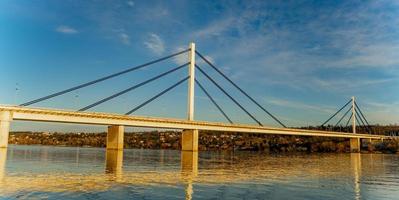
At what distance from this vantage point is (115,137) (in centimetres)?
9094

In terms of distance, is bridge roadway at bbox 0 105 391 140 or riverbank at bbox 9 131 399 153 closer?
bridge roadway at bbox 0 105 391 140

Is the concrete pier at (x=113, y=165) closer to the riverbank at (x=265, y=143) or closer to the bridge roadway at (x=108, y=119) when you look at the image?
the bridge roadway at (x=108, y=119)

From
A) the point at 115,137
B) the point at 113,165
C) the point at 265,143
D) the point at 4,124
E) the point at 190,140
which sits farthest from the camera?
the point at 265,143

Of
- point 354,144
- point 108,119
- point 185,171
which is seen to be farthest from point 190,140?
point 354,144

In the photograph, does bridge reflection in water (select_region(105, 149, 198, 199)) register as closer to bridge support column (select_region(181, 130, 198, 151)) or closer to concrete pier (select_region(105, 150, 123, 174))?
concrete pier (select_region(105, 150, 123, 174))

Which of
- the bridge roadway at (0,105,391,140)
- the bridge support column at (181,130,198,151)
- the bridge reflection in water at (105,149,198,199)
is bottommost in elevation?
the bridge reflection in water at (105,149,198,199)

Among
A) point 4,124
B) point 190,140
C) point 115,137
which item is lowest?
point 190,140

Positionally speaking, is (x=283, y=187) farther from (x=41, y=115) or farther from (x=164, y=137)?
(x=164, y=137)

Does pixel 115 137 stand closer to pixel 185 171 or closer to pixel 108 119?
pixel 108 119

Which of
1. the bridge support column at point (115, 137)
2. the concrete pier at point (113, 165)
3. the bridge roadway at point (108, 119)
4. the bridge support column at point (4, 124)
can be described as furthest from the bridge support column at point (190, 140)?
the bridge support column at point (4, 124)

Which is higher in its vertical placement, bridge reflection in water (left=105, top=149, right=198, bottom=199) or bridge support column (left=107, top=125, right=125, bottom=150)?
bridge support column (left=107, top=125, right=125, bottom=150)

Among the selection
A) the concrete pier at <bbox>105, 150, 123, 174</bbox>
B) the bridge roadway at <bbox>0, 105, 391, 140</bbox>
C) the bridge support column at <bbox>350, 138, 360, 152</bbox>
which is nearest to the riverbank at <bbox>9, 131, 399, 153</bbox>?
the bridge support column at <bbox>350, 138, 360, 152</bbox>

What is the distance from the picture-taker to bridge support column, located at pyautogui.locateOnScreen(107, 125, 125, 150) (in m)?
90.1

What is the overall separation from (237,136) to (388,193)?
165m
